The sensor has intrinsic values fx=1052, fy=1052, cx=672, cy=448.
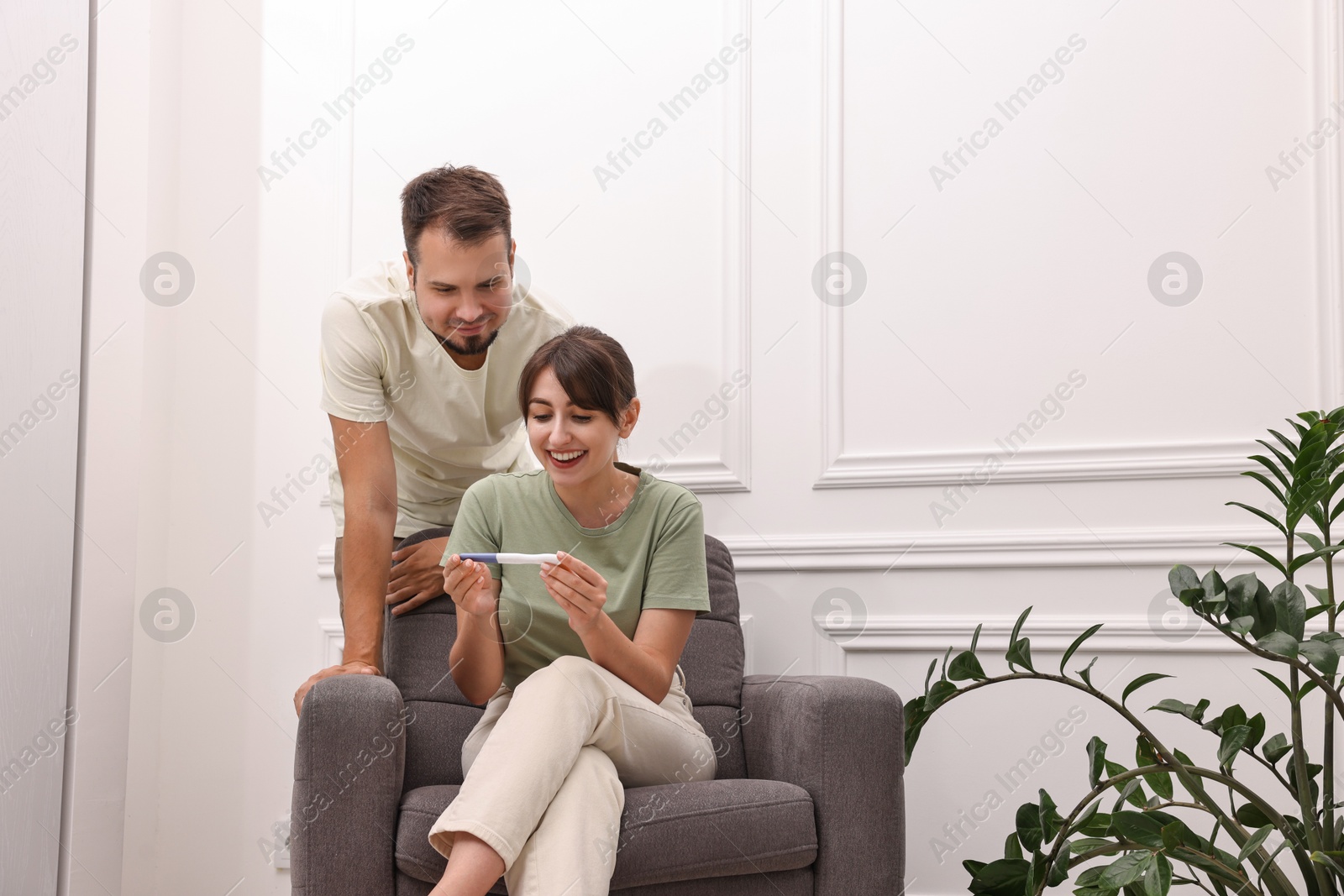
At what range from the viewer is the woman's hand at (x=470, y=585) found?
58.8 inches

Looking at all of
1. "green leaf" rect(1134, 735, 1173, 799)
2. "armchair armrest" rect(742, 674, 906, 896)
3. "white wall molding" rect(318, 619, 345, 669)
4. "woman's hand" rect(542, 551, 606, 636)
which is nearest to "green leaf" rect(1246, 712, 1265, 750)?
"green leaf" rect(1134, 735, 1173, 799)

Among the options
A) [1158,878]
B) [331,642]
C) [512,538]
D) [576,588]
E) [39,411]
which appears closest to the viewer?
[1158,878]

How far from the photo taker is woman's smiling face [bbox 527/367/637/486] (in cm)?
168

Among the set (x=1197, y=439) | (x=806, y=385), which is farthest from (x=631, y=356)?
(x=1197, y=439)

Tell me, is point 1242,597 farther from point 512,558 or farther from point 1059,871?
point 512,558

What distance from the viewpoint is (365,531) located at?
1811mm

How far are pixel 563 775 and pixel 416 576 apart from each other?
66 centimetres

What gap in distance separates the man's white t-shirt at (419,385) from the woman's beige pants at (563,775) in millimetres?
642

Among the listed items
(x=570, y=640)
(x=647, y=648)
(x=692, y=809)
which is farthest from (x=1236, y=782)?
(x=570, y=640)

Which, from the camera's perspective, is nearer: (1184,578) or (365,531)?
(1184,578)

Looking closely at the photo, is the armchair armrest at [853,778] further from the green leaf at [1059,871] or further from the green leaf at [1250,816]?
the green leaf at [1250,816]

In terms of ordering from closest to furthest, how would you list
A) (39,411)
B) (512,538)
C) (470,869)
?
(470,869)
(512,538)
(39,411)

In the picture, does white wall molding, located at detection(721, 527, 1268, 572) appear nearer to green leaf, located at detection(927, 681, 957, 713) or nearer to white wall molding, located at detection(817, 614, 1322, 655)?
white wall molding, located at detection(817, 614, 1322, 655)

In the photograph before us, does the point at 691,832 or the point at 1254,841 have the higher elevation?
the point at 1254,841
